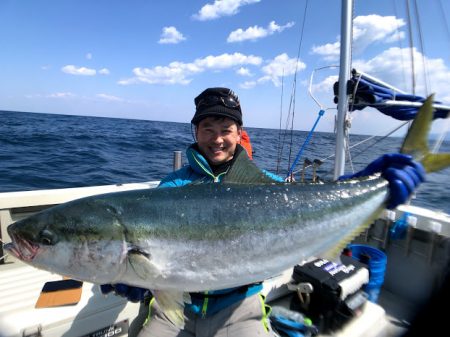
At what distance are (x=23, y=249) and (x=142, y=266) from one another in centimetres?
84

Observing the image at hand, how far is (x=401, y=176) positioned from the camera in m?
2.49

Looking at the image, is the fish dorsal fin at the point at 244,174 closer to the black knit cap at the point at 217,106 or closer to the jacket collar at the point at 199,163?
the jacket collar at the point at 199,163

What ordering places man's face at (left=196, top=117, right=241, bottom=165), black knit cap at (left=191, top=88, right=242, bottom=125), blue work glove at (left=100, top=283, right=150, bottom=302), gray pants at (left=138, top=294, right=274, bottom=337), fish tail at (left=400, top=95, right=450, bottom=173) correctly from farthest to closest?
man's face at (left=196, top=117, right=241, bottom=165) < black knit cap at (left=191, top=88, right=242, bottom=125) < gray pants at (left=138, top=294, right=274, bottom=337) < fish tail at (left=400, top=95, right=450, bottom=173) < blue work glove at (left=100, top=283, right=150, bottom=302)

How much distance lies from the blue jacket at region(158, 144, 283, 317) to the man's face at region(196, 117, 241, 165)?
0.13 m

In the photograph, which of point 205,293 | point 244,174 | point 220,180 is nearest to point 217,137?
point 220,180

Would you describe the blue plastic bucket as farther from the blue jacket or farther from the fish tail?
the fish tail

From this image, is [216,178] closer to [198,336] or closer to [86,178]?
[198,336]

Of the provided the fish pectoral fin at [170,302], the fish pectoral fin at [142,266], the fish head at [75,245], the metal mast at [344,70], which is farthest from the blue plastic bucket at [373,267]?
the fish head at [75,245]

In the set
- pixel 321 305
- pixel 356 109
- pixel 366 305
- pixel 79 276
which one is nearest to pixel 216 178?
pixel 79 276

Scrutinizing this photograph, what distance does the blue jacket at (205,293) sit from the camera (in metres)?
2.88

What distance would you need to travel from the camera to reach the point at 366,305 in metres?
4.27

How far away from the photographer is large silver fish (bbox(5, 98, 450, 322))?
2021 millimetres

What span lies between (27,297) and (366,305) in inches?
174

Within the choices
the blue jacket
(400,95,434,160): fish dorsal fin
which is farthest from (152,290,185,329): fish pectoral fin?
(400,95,434,160): fish dorsal fin
